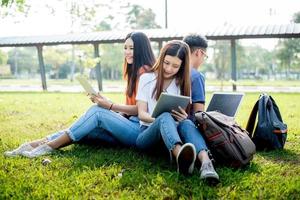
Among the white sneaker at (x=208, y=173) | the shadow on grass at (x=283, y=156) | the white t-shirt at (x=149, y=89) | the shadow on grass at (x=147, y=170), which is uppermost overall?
the white t-shirt at (x=149, y=89)

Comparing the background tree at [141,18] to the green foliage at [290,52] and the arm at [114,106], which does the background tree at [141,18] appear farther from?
the arm at [114,106]

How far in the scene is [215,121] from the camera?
3.35 metres

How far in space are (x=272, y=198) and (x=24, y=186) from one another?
1769mm

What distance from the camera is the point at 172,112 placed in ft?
11.4

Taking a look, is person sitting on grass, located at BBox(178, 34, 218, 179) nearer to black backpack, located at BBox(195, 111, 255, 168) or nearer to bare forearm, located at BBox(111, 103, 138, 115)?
black backpack, located at BBox(195, 111, 255, 168)

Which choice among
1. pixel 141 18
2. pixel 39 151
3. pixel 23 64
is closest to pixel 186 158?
pixel 39 151

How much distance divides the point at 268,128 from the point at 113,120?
162cm

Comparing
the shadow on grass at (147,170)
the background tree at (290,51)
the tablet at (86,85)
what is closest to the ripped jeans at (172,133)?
the shadow on grass at (147,170)

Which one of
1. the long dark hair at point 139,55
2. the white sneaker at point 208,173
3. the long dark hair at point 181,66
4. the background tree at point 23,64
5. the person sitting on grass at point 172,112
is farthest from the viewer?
the background tree at point 23,64

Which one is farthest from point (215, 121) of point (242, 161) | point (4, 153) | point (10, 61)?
point (10, 61)

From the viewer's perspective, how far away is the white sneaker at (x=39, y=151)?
3832mm

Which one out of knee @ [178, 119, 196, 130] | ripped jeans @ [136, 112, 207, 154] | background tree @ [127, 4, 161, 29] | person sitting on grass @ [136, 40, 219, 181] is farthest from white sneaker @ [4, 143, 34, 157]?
background tree @ [127, 4, 161, 29]

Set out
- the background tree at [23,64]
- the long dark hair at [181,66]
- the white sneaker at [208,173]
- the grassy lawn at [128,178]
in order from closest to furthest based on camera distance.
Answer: the grassy lawn at [128,178]
the white sneaker at [208,173]
the long dark hair at [181,66]
the background tree at [23,64]

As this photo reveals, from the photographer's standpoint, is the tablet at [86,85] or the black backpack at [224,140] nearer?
the black backpack at [224,140]
